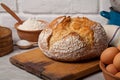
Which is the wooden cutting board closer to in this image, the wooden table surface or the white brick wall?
the wooden table surface

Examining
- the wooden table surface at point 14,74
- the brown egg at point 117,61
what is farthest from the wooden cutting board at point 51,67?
the brown egg at point 117,61

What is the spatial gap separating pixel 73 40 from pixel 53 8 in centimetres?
36

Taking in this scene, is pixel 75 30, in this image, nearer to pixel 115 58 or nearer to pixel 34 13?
pixel 115 58

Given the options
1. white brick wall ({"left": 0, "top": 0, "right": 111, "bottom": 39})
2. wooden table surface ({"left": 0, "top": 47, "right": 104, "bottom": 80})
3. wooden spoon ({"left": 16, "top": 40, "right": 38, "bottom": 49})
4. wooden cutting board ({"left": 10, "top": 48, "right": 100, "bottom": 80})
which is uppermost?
white brick wall ({"left": 0, "top": 0, "right": 111, "bottom": 39})

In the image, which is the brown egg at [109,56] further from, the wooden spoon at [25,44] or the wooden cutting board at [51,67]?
the wooden spoon at [25,44]

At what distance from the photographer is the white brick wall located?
3.24 ft

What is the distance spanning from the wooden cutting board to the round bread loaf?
2 centimetres

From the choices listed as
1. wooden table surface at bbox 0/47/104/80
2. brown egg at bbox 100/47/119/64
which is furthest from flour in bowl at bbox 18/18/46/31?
brown egg at bbox 100/47/119/64

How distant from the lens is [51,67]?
2.28ft

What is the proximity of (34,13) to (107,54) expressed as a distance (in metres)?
0.51

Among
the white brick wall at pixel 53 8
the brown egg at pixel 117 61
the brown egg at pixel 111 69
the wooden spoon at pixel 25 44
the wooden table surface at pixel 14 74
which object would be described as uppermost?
the white brick wall at pixel 53 8

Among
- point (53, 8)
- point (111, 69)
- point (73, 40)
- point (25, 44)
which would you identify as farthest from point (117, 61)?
point (53, 8)

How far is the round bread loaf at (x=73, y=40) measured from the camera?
70 centimetres

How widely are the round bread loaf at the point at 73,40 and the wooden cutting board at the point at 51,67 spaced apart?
0.05ft
